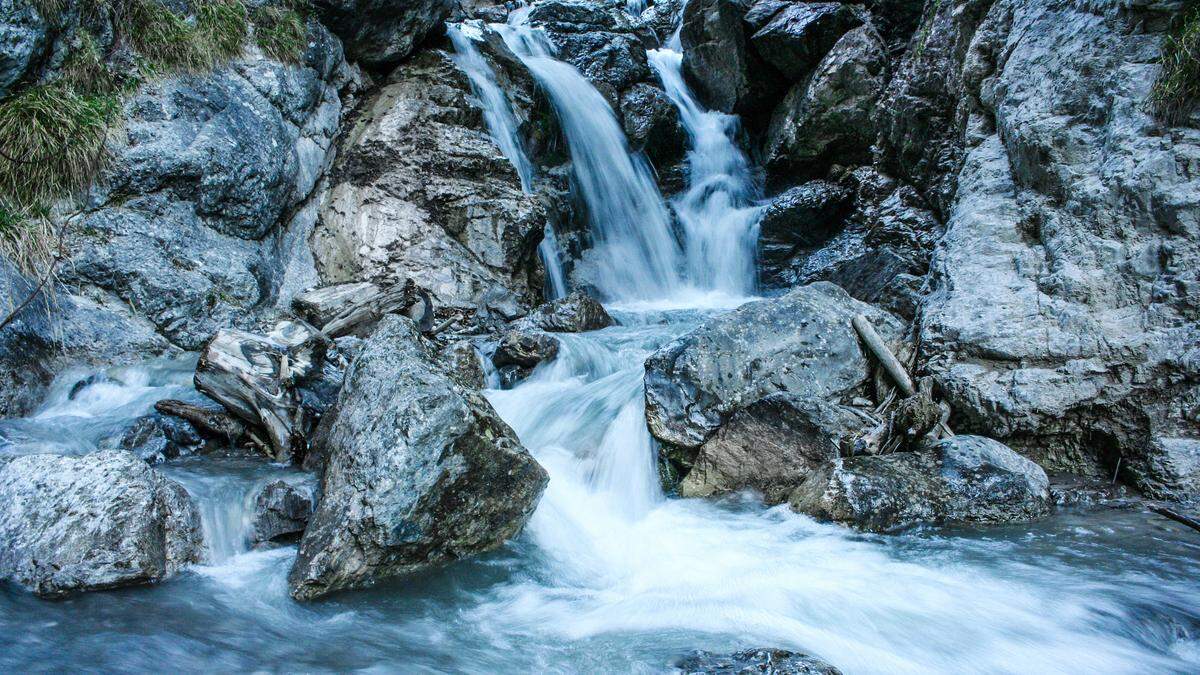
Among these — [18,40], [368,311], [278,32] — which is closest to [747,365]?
[368,311]

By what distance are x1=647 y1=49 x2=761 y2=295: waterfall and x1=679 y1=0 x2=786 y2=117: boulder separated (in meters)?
0.38

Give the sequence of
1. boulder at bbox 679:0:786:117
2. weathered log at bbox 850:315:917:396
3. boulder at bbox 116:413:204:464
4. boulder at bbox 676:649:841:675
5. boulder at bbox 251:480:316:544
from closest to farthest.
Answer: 1. boulder at bbox 676:649:841:675
2. boulder at bbox 251:480:316:544
3. boulder at bbox 116:413:204:464
4. weathered log at bbox 850:315:917:396
5. boulder at bbox 679:0:786:117

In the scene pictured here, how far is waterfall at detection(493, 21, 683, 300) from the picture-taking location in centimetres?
1246

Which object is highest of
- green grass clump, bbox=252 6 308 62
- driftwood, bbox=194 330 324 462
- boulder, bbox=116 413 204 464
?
green grass clump, bbox=252 6 308 62

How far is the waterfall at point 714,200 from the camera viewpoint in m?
12.8

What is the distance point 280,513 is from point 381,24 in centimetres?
893

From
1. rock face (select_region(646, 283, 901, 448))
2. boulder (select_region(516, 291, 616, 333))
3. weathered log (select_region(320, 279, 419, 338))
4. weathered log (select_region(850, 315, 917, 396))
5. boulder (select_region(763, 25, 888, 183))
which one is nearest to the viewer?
rock face (select_region(646, 283, 901, 448))

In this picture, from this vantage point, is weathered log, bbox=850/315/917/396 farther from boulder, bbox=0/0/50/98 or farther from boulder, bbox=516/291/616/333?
boulder, bbox=0/0/50/98

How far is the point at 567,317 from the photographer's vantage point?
921 cm

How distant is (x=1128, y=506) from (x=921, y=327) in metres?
2.20

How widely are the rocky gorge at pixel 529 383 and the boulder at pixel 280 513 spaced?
0.08 feet

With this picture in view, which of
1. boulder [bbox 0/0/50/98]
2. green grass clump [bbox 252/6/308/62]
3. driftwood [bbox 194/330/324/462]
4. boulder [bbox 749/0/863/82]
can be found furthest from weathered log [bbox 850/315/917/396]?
boulder [bbox 749/0/863/82]

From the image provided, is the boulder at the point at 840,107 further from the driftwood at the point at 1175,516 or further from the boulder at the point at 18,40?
the boulder at the point at 18,40

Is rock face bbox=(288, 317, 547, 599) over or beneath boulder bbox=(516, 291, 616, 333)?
beneath
